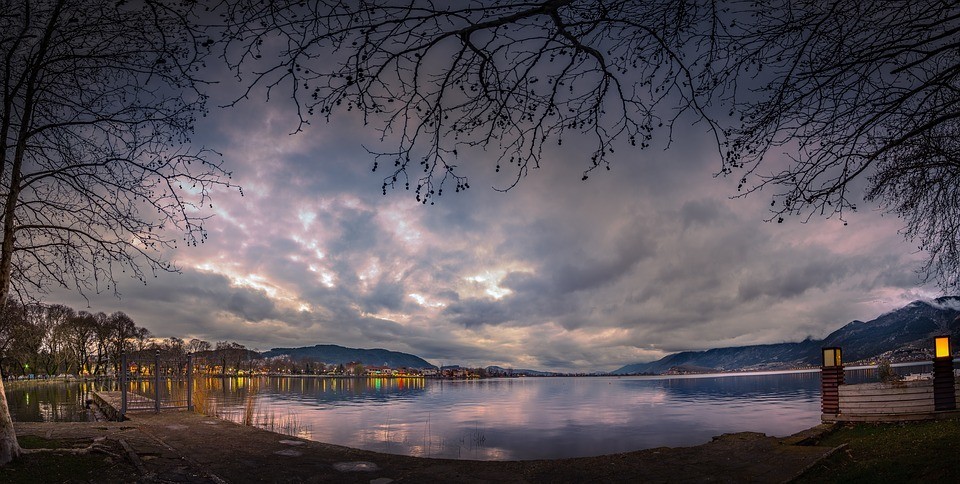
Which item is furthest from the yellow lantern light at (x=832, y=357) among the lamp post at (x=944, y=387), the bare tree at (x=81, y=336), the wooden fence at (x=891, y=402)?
the bare tree at (x=81, y=336)

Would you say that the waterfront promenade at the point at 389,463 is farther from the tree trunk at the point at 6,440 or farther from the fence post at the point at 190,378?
the fence post at the point at 190,378

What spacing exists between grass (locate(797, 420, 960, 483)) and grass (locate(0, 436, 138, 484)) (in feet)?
40.4

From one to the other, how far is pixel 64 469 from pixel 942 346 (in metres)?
23.3

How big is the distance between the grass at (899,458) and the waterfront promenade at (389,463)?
1.32 ft

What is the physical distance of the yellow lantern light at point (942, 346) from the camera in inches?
639

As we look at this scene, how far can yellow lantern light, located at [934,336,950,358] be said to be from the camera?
16219mm

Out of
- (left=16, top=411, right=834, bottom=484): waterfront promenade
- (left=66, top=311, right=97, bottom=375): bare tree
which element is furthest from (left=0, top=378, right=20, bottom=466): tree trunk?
(left=66, top=311, right=97, bottom=375): bare tree

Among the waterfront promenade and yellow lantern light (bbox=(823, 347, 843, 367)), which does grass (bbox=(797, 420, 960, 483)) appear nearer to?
the waterfront promenade

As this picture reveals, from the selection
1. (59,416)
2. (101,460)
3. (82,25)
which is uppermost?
(82,25)

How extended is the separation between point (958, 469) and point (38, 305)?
59.3ft

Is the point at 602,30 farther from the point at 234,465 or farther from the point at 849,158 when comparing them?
the point at 234,465

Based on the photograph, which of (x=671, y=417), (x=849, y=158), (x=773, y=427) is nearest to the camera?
(x=849, y=158)

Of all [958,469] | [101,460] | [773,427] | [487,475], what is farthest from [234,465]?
[773,427]

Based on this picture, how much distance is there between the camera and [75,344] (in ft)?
→ 307
